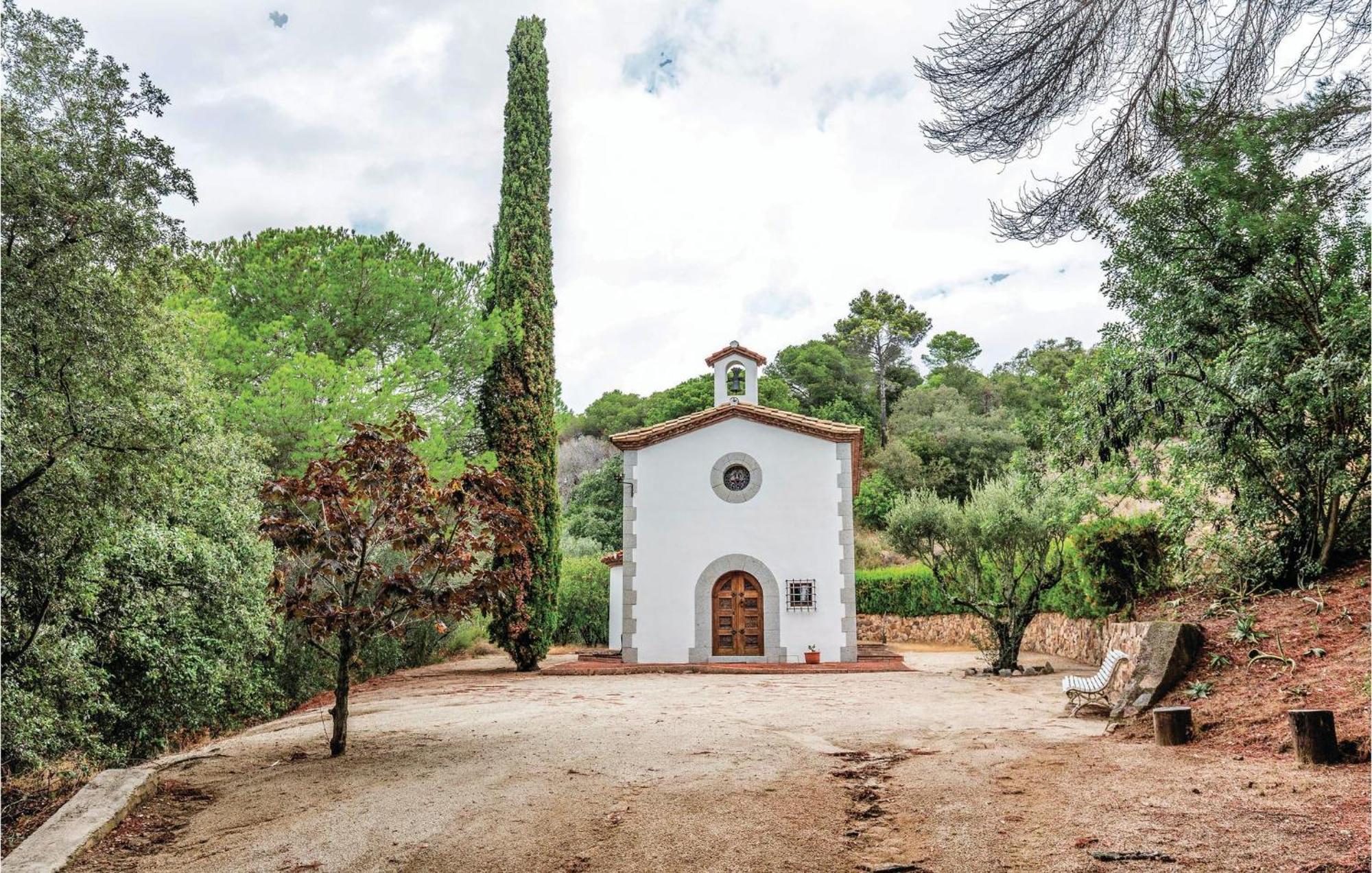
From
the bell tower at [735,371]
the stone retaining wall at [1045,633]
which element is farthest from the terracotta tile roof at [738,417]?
the stone retaining wall at [1045,633]

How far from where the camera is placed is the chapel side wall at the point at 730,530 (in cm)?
1562

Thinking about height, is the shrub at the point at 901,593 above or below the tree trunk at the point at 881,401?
below

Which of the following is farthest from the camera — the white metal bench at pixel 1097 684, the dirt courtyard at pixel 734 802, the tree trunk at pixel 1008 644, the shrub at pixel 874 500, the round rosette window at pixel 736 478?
the shrub at pixel 874 500

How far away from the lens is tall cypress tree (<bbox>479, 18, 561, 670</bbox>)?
52.2ft

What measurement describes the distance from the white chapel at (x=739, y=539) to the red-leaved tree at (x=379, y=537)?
963 centimetres

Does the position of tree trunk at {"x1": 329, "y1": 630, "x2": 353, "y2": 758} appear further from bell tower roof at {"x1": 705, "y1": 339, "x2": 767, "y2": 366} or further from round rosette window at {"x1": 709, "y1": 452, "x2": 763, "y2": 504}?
bell tower roof at {"x1": 705, "y1": 339, "x2": 767, "y2": 366}

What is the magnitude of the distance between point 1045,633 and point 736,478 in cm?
815

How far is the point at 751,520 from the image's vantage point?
52.3 feet

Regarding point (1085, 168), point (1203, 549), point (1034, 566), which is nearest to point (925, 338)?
point (1034, 566)

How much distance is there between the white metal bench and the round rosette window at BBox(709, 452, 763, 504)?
8.45 m

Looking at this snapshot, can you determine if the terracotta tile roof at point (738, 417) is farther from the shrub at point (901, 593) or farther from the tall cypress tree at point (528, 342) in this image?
the shrub at point (901, 593)

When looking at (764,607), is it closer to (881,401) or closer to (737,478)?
(737,478)

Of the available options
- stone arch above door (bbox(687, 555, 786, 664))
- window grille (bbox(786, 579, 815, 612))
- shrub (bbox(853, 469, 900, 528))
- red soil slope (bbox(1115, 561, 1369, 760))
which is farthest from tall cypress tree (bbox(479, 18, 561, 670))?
Answer: shrub (bbox(853, 469, 900, 528))

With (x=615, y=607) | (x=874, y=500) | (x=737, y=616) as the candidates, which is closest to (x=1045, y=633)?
(x=737, y=616)
